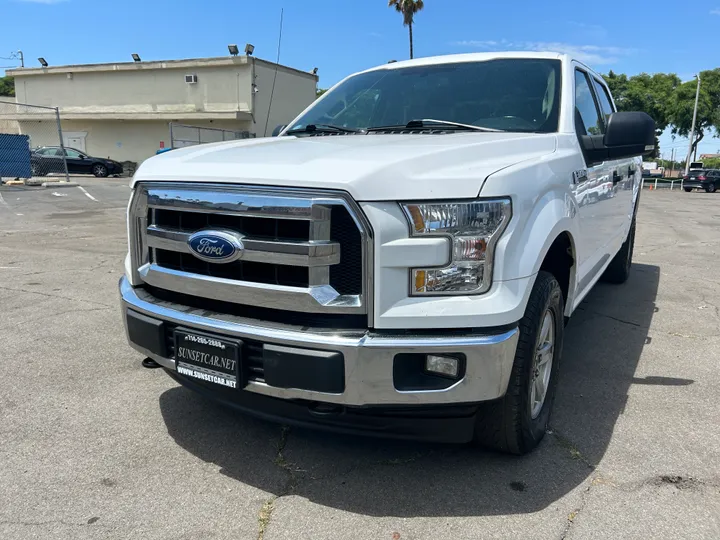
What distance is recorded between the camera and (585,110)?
395cm

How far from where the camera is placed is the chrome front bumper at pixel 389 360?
2.21 m

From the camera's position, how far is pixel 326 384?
2.26m

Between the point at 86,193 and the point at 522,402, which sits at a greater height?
the point at 522,402

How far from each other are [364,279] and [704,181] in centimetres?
3861

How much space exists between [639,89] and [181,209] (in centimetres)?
4974

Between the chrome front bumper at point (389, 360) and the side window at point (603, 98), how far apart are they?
312 centimetres

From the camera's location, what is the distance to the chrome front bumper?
2211 millimetres

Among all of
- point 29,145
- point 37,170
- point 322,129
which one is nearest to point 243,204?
point 322,129

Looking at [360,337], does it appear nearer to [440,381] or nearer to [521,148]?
[440,381]

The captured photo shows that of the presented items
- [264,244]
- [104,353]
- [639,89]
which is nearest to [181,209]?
[264,244]

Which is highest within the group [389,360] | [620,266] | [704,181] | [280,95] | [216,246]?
[280,95]

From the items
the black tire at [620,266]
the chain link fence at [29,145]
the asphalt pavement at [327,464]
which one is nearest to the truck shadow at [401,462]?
the asphalt pavement at [327,464]

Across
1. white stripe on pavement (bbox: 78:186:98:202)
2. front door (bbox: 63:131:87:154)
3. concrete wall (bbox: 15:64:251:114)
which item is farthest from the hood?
front door (bbox: 63:131:87:154)

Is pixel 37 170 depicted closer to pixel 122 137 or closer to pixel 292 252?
pixel 122 137
